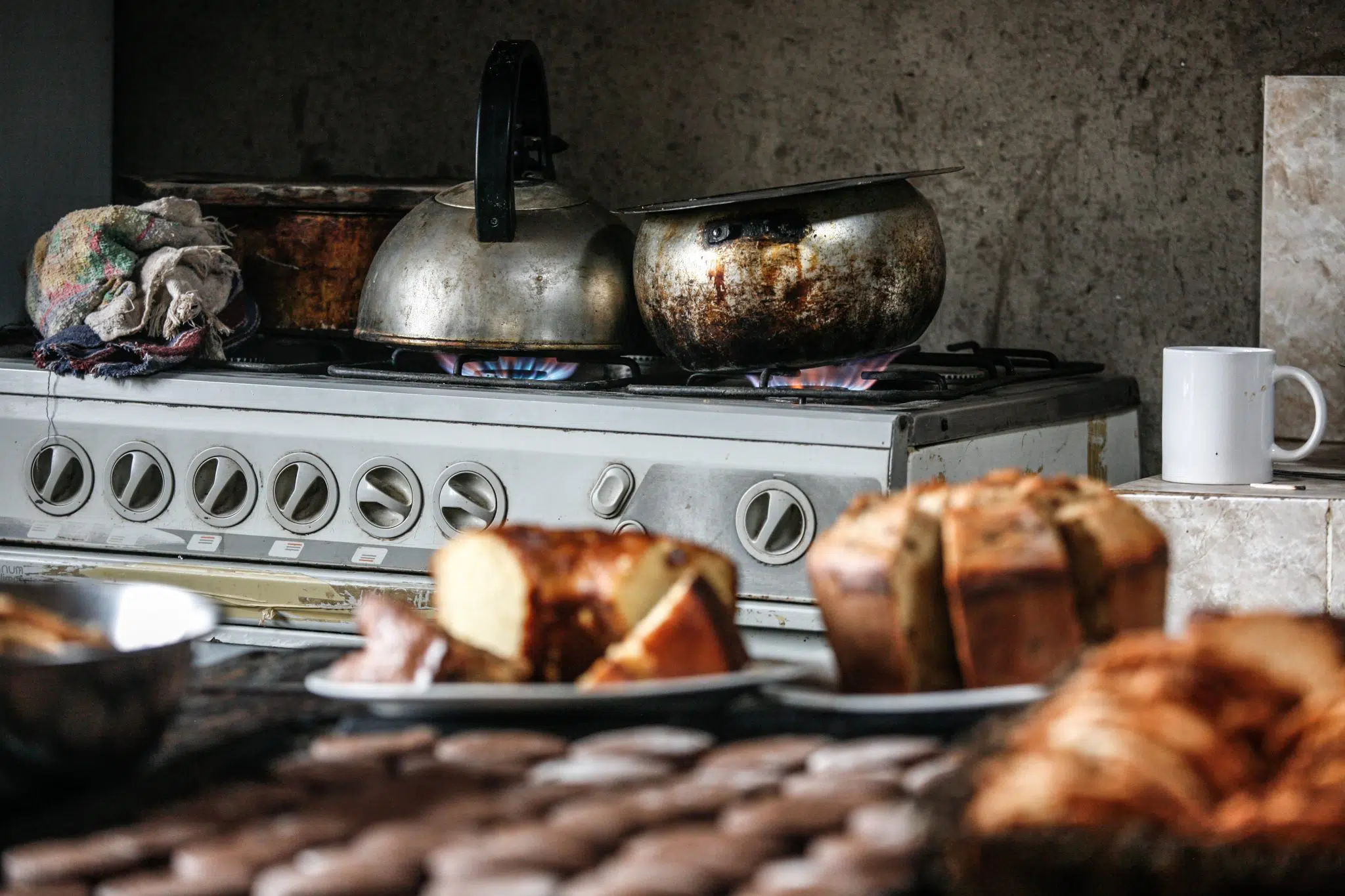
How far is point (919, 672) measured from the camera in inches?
28.9

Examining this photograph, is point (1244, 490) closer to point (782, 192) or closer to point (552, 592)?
point (782, 192)

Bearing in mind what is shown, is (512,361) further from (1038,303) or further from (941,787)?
(941,787)

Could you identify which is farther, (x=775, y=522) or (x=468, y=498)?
(x=468, y=498)

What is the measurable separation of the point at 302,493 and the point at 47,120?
1022mm

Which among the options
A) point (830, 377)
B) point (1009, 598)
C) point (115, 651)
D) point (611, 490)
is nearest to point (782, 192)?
point (830, 377)

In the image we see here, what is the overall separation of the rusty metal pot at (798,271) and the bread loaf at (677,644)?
3.33ft

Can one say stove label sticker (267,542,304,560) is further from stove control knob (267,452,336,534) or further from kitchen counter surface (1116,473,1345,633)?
kitchen counter surface (1116,473,1345,633)

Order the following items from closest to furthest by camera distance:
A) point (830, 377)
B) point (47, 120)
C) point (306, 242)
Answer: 1. point (830, 377)
2. point (306, 242)
3. point (47, 120)

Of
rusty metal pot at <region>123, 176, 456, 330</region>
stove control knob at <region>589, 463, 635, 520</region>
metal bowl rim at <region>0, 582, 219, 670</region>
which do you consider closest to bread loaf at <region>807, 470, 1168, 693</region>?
metal bowl rim at <region>0, 582, 219, 670</region>

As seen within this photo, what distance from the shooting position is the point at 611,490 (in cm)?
169

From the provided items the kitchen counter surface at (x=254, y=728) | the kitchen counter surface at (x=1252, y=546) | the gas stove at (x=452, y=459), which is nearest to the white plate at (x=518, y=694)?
the kitchen counter surface at (x=254, y=728)

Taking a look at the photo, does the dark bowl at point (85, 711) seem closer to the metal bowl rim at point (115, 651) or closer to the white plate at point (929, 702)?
the metal bowl rim at point (115, 651)

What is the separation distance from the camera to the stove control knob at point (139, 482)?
1.88 meters

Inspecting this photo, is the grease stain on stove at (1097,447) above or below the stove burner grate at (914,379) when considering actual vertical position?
below
